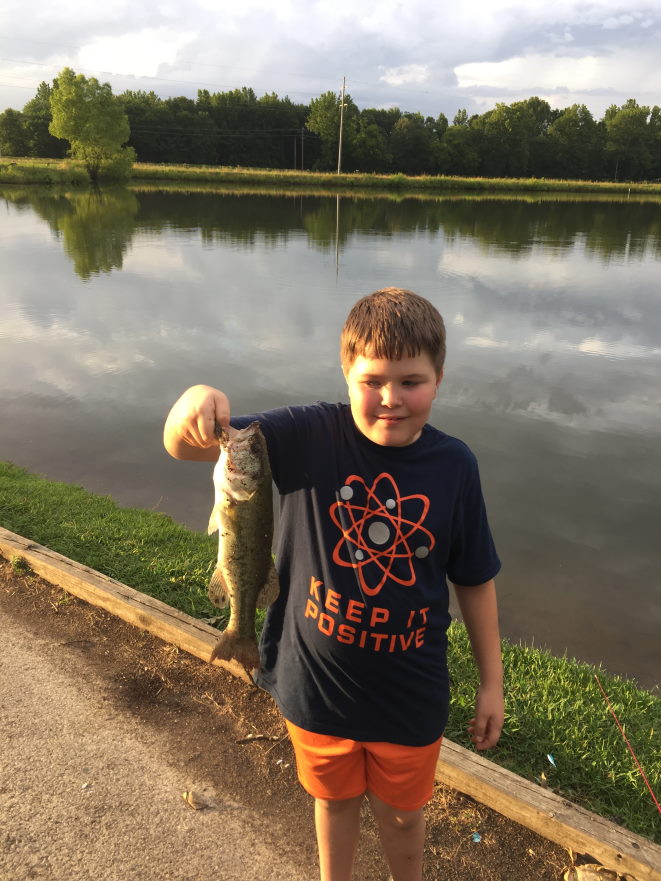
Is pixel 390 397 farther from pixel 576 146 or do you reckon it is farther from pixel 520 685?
pixel 576 146

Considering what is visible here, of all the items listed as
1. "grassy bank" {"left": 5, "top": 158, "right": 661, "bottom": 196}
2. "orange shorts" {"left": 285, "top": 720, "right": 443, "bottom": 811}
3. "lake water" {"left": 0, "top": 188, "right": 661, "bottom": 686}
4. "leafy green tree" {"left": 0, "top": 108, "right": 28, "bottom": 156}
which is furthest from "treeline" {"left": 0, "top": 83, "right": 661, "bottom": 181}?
"orange shorts" {"left": 285, "top": 720, "right": 443, "bottom": 811}

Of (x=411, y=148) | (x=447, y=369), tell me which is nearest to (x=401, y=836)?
(x=447, y=369)

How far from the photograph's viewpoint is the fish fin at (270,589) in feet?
7.84

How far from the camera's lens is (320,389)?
11242mm

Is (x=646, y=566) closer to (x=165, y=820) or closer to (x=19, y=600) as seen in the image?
(x=165, y=820)

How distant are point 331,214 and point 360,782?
40.6 metres

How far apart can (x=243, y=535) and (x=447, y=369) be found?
10.3 m

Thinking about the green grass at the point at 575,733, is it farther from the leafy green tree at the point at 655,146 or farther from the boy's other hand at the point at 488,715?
the leafy green tree at the point at 655,146

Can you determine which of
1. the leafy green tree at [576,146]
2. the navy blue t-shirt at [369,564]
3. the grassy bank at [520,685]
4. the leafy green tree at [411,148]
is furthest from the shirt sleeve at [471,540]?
the leafy green tree at [576,146]

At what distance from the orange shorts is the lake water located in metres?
3.86

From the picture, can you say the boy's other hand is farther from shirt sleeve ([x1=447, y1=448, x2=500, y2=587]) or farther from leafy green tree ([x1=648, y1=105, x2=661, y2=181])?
leafy green tree ([x1=648, y1=105, x2=661, y2=181])

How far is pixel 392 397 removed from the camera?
2.12 meters

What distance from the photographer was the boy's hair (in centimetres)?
214

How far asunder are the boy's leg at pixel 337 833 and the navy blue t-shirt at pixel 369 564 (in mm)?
415
